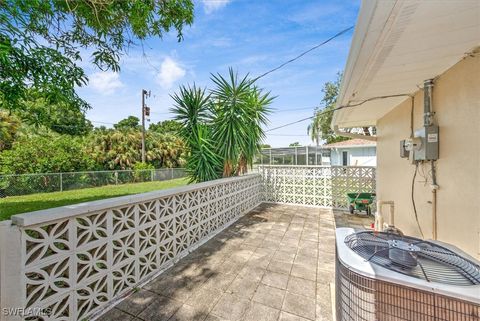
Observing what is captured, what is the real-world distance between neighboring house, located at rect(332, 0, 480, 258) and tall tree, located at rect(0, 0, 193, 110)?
9.05 ft

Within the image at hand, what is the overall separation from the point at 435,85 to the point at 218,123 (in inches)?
148

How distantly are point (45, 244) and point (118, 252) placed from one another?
27.4 inches

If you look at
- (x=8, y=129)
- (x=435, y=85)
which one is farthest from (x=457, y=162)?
(x=8, y=129)

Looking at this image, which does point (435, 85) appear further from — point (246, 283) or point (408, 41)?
point (246, 283)

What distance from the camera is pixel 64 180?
9.24m

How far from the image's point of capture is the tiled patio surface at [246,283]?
6.36 feet

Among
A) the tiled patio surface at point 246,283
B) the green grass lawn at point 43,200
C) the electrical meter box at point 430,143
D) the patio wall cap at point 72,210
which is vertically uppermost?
the electrical meter box at point 430,143

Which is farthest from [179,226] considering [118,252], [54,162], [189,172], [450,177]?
[54,162]

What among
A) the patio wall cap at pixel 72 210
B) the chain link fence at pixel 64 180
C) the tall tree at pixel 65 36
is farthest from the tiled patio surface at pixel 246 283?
the chain link fence at pixel 64 180

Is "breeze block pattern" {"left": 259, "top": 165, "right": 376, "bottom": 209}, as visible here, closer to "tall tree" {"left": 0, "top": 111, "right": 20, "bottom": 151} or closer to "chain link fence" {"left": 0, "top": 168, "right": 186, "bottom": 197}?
"chain link fence" {"left": 0, "top": 168, "right": 186, "bottom": 197}

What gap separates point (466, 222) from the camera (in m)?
1.67

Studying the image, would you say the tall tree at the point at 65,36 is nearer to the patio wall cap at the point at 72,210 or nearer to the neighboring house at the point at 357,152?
the patio wall cap at the point at 72,210

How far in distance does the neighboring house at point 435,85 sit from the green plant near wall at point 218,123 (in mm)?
2401

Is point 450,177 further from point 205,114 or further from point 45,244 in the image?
point 205,114
